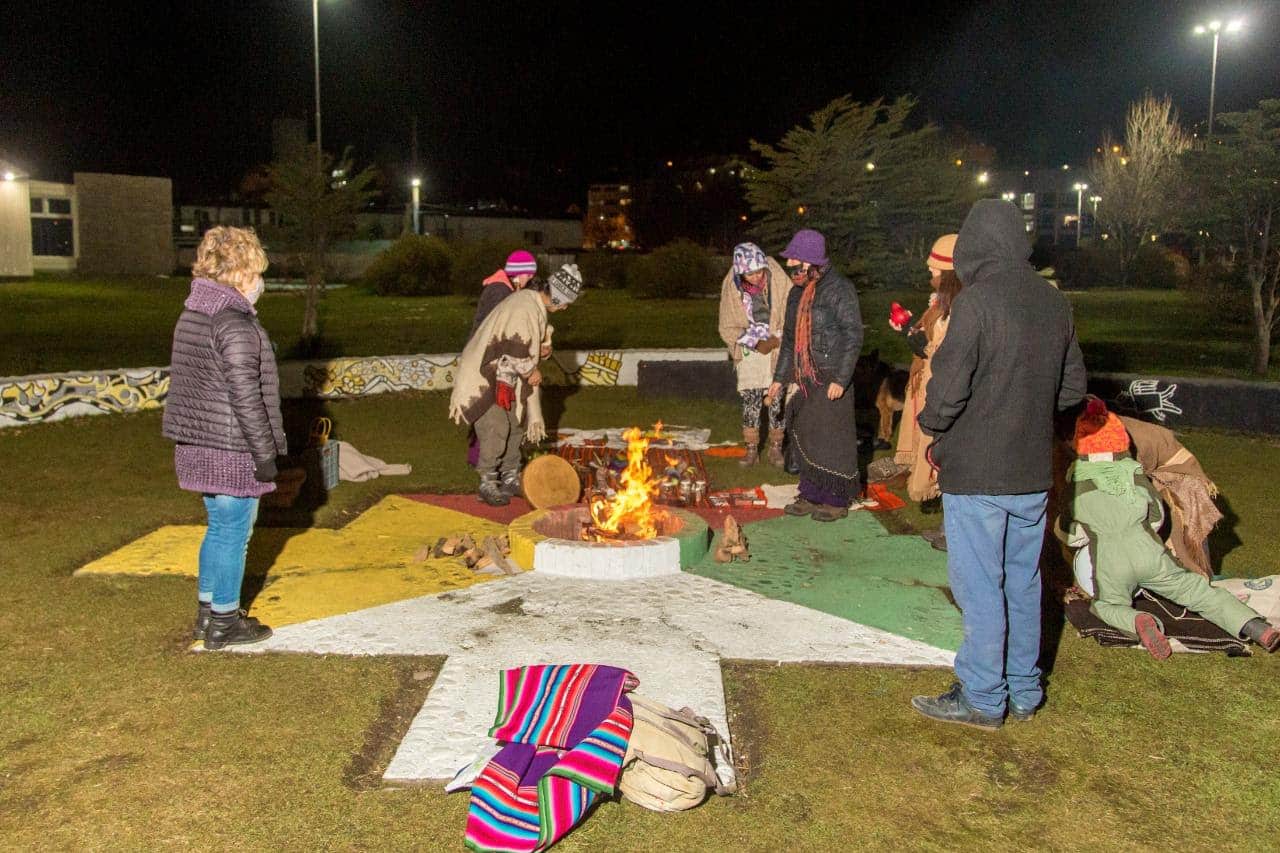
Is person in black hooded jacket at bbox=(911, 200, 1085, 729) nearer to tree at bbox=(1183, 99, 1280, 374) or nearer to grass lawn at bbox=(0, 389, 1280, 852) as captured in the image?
grass lawn at bbox=(0, 389, 1280, 852)

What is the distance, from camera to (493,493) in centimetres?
832

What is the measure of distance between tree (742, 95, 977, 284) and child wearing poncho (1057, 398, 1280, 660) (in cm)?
804

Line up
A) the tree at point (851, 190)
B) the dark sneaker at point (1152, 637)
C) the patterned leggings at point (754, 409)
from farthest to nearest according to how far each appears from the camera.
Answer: the tree at point (851, 190), the patterned leggings at point (754, 409), the dark sneaker at point (1152, 637)

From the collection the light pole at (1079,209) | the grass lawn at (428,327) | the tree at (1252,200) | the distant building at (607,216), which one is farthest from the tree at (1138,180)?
the distant building at (607,216)

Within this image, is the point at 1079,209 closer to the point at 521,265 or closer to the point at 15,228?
the point at 15,228

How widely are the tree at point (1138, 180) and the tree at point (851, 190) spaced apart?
38.8 metres

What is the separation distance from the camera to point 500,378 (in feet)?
26.4

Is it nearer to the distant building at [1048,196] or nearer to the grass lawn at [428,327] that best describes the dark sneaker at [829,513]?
the grass lawn at [428,327]

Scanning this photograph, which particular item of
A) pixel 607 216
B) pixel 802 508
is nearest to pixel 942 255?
pixel 802 508

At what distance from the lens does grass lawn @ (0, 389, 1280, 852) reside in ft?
12.0

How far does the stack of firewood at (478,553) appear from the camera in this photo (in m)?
6.64

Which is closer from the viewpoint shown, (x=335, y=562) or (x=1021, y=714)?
(x=1021, y=714)

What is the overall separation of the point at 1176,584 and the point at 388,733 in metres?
3.82

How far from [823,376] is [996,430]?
3661mm
